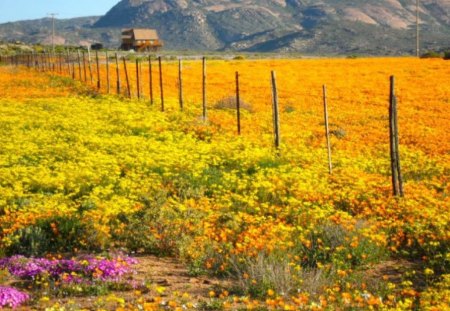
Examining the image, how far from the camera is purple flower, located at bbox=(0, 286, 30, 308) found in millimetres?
7664

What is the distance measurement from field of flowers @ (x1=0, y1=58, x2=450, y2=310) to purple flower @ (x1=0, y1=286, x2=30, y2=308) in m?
0.02

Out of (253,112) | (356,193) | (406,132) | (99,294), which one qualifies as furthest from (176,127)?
(99,294)

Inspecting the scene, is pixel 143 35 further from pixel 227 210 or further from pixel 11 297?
pixel 11 297

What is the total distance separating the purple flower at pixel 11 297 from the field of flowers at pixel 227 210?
24mm

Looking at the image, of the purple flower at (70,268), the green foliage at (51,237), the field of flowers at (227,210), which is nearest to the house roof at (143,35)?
the field of flowers at (227,210)

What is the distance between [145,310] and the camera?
720 cm

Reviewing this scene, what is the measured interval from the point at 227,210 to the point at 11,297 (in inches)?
205

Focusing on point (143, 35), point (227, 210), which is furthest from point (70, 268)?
→ point (143, 35)

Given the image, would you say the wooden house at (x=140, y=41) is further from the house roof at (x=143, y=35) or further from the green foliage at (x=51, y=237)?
the green foliage at (x=51, y=237)

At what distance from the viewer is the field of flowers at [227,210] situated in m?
8.14

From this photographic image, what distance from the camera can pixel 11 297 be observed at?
7750mm

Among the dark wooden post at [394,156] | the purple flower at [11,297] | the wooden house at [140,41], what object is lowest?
the purple flower at [11,297]

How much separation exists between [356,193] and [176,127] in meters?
10.2

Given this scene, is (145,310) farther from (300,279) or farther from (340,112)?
(340,112)
